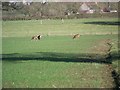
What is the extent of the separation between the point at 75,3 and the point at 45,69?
12662 cm

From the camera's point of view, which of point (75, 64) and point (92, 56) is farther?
point (92, 56)

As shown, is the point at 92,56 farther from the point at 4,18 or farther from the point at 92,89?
the point at 4,18

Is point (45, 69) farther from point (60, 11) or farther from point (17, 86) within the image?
point (60, 11)

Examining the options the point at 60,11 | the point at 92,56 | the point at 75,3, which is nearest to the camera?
the point at 92,56

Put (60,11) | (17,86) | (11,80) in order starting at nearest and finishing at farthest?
(17,86)
(11,80)
(60,11)

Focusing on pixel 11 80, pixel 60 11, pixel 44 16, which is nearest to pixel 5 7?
pixel 44 16

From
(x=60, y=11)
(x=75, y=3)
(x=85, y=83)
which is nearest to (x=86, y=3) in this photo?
(x=75, y=3)

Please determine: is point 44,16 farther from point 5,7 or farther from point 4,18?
point 5,7

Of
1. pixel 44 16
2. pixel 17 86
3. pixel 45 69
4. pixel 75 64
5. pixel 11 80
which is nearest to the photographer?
pixel 17 86

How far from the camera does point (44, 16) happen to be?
12031 centimetres

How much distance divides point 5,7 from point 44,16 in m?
34.4

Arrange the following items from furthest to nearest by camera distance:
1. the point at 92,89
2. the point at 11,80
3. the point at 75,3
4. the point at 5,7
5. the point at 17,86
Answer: the point at 75,3 → the point at 5,7 → the point at 11,80 → the point at 17,86 → the point at 92,89

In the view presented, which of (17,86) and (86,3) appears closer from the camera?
(17,86)

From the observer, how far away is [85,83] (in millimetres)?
14891
